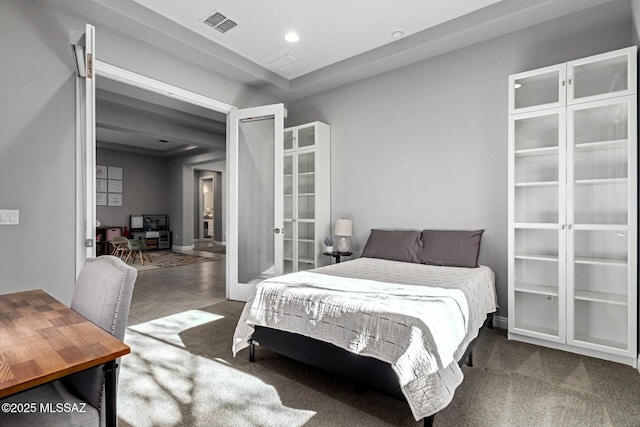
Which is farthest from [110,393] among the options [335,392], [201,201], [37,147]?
[201,201]

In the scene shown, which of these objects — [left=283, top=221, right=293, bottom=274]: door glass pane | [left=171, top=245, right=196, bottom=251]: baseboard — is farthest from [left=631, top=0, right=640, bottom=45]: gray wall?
[left=171, top=245, right=196, bottom=251]: baseboard

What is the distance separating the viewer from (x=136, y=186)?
9375 millimetres

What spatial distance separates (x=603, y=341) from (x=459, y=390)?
55.8 inches

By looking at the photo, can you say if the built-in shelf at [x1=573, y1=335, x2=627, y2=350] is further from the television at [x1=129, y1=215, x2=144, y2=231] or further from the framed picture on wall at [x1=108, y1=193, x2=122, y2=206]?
the framed picture on wall at [x1=108, y1=193, x2=122, y2=206]

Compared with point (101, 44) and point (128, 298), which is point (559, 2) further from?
point (101, 44)

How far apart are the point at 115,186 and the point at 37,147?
705 centimetres

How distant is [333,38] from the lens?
11.3 feet

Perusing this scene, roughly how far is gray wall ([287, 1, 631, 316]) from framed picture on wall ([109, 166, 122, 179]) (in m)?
7.05

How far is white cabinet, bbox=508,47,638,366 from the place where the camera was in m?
2.50

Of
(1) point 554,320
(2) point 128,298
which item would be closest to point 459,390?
(1) point 554,320

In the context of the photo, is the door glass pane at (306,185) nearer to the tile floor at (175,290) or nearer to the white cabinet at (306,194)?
the white cabinet at (306,194)

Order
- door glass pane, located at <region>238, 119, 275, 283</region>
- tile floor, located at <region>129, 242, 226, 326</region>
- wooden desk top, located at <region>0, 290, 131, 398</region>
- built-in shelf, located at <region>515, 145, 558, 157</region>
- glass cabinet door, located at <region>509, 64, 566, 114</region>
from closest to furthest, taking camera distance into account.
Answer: wooden desk top, located at <region>0, 290, 131, 398</region>, glass cabinet door, located at <region>509, 64, 566, 114</region>, built-in shelf, located at <region>515, 145, 558, 157</region>, tile floor, located at <region>129, 242, 226, 326</region>, door glass pane, located at <region>238, 119, 275, 283</region>

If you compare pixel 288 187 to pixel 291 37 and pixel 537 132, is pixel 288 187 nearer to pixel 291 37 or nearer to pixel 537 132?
pixel 291 37

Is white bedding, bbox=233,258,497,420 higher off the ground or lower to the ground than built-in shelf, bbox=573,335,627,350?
higher
